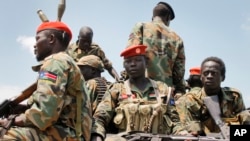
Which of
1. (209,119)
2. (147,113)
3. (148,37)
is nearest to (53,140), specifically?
(147,113)

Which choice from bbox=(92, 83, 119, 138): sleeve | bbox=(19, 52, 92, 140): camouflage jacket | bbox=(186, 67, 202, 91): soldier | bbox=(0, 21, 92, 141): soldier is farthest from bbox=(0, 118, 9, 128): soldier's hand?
bbox=(186, 67, 202, 91): soldier

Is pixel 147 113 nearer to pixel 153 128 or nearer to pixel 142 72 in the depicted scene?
pixel 153 128

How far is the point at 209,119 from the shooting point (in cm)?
642

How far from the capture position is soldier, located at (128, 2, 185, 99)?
7219 mm

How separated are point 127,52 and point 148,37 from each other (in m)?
1.16

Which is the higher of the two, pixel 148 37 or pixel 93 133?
pixel 148 37

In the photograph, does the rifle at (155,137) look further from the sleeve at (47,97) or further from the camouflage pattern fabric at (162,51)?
the camouflage pattern fabric at (162,51)

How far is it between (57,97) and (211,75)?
2748 millimetres

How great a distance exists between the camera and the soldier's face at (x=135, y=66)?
20.7 ft

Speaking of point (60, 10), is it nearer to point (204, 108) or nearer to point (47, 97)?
point (204, 108)

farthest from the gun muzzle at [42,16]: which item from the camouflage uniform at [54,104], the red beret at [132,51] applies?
the camouflage uniform at [54,104]

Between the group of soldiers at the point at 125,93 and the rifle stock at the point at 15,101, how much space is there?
5.7 inches

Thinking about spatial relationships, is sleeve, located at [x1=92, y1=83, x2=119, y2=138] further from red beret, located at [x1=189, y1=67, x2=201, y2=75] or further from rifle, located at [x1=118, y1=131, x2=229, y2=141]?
red beret, located at [x1=189, y1=67, x2=201, y2=75]

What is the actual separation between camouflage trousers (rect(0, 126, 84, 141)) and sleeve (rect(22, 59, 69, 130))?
81 millimetres
